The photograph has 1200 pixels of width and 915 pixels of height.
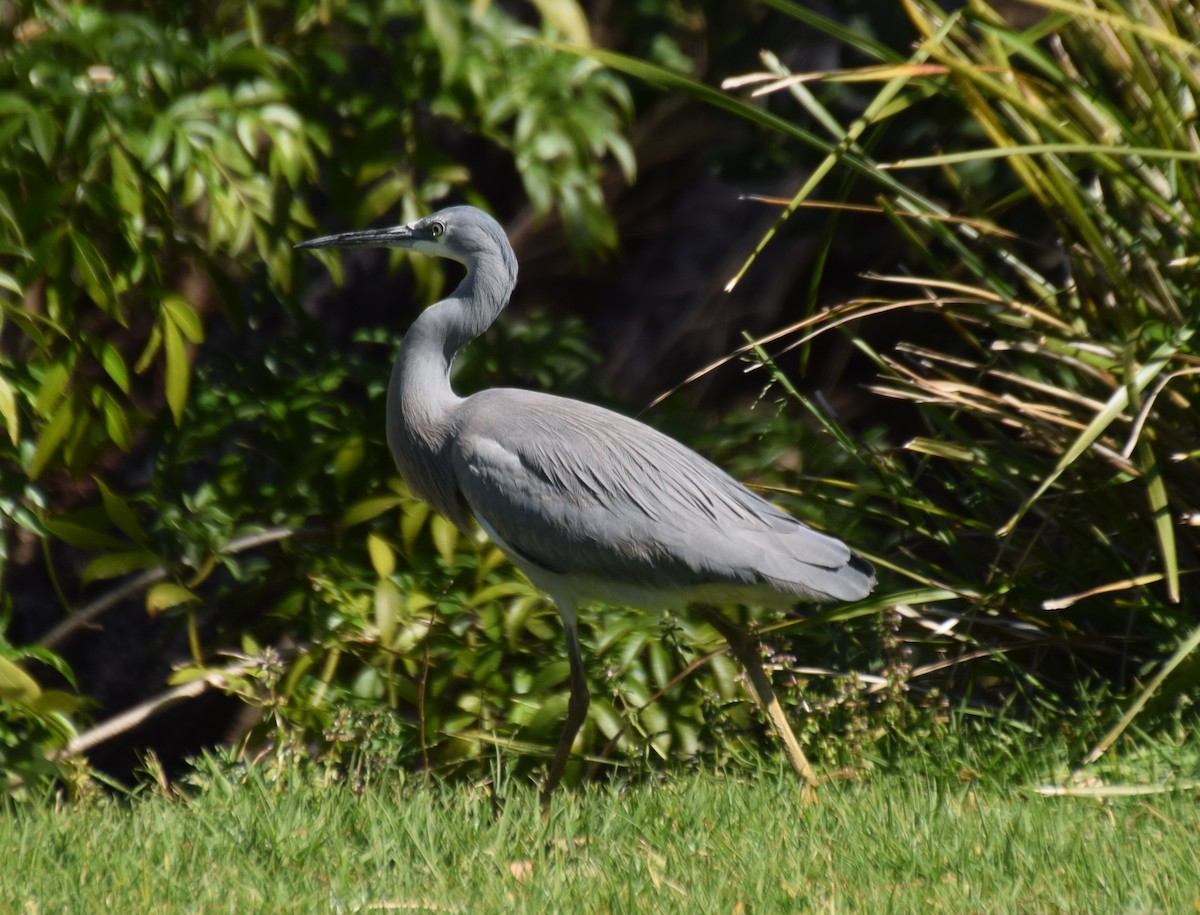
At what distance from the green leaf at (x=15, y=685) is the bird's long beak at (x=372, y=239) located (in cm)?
154

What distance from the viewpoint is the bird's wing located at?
427cm

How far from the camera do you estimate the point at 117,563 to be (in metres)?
4.85

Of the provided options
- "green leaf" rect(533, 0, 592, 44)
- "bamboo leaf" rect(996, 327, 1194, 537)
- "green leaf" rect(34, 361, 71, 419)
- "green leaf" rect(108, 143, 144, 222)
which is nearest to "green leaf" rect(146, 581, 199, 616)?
"green leaf" rect(34, 361, 71, 419)

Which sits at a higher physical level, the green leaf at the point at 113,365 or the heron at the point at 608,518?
the green leaf at the point at 113,365

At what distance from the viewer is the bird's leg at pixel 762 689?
4289mm

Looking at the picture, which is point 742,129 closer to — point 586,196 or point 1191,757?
point 586,196

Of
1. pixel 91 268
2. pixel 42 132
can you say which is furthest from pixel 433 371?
pixel 42 132

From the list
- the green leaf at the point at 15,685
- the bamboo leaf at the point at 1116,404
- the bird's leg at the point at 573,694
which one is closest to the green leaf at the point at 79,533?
the green leaf at the point at 15,685

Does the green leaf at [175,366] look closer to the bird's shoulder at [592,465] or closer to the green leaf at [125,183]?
the green leaf at [125,183]

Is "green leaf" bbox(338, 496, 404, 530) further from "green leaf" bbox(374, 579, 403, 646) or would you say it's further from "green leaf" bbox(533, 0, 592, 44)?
"green leaf" bbox(533, 0, 592, 44)

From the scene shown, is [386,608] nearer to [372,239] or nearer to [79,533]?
[79,533]

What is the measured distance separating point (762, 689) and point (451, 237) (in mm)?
1729

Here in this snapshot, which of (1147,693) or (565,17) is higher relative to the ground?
(565,17)

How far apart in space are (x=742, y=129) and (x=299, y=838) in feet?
15.6
